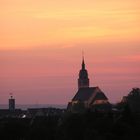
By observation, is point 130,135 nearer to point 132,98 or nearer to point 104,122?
point 104,122

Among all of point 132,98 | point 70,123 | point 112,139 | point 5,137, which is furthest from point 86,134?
point 132,98

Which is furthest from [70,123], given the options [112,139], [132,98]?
[132,98]

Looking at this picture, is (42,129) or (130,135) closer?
(130,135)

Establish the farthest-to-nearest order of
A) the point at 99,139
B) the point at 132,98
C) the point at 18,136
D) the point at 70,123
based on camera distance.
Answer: the point at 132,98, the point at 18,136, the point at 70,123, the point at 99,139

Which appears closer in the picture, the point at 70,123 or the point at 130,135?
the point at 130,135

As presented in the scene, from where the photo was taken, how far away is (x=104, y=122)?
93.8 metres

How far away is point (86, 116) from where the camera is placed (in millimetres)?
103938

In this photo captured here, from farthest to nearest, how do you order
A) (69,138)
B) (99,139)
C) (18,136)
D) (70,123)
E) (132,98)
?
1. (132,98)
2. (18,136)
3. (70,123)
4. (69,138)
5. (99,139)

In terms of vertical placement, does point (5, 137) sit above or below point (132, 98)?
below

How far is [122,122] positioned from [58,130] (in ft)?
26.0

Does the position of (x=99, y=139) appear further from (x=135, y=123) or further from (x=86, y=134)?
(x=135, y=123)

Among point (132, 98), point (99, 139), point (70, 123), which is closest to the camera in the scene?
point (99, 139)

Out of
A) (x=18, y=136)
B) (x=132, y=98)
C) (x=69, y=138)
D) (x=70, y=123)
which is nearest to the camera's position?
(x=69, y=138)

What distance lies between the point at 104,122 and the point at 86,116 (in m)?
10.3
